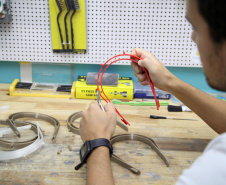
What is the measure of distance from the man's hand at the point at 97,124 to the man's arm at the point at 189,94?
0.28 m

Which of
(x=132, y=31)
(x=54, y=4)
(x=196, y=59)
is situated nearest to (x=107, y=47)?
(x=132, y=31)

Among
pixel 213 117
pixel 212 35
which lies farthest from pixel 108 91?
pixel 212 35

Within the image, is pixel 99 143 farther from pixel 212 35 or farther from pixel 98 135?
pixel 212 35

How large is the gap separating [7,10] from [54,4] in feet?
0.90

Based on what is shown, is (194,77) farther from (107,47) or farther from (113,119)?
(113,119)

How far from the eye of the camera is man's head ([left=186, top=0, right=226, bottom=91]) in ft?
1.26

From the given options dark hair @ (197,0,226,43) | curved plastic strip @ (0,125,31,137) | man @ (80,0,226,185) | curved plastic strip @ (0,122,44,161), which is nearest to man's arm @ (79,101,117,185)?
man @ (80,0,226,185)

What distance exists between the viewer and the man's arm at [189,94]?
811mm

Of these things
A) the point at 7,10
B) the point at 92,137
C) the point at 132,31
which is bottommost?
the point at 92,137

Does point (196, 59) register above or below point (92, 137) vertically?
above

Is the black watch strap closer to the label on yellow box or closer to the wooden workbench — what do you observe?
the wooden workbench

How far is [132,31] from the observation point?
129 cm

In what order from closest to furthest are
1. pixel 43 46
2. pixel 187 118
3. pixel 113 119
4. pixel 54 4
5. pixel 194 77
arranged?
pixel 113 119
pixel 187 118
pixel 54 4
pixel 43 46
pixel 194 77

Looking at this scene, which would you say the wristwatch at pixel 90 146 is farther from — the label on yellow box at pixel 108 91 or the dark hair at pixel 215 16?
the label on yellow box at pixel 108 91
